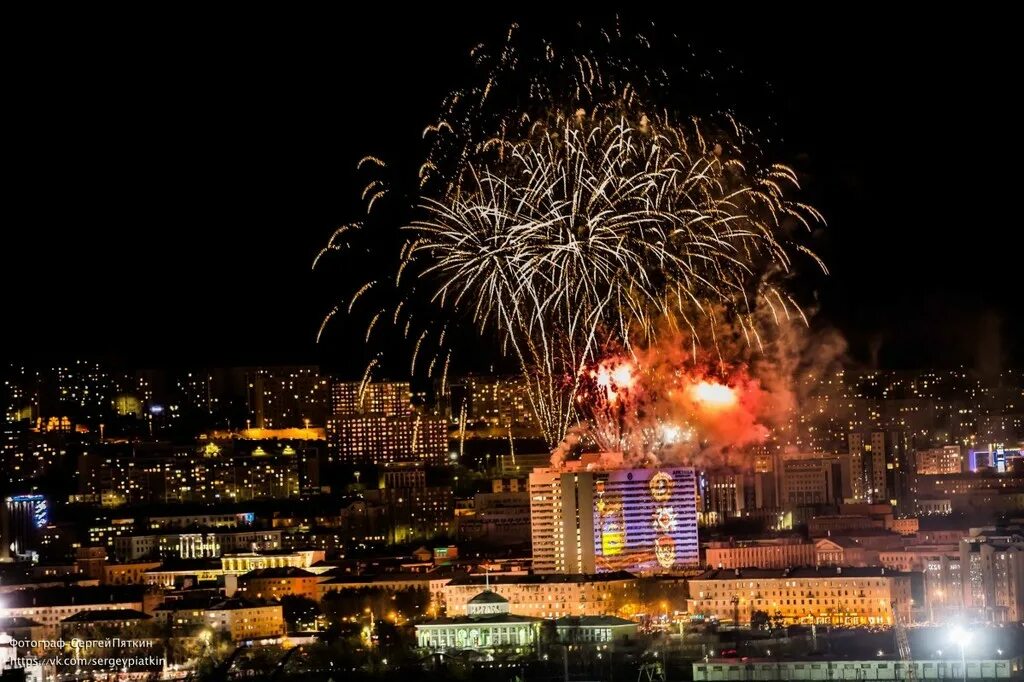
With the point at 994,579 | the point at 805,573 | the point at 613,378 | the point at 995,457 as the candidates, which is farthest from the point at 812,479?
the point at 613,378

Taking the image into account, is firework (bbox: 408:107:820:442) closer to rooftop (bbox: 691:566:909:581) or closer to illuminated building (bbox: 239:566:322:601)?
rooftop (bbox: 691:566:909:581)

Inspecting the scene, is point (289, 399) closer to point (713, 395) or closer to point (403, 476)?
point (403, 476)

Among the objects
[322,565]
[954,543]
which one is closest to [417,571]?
[322,565]

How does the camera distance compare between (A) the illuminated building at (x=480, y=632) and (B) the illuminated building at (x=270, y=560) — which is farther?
(B) the illuminated building at (x=270, y=560)

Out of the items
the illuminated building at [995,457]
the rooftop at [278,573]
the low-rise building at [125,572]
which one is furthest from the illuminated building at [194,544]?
the illuminated building at [995,457]

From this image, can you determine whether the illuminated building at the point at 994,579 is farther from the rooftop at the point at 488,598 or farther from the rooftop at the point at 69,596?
the rooftop at the point at 69,596

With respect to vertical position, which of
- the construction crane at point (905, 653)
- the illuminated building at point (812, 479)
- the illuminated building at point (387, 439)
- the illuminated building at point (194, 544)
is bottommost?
the construction crane at point (905, 653)

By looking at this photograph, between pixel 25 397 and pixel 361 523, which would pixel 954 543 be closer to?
pixel 361 523

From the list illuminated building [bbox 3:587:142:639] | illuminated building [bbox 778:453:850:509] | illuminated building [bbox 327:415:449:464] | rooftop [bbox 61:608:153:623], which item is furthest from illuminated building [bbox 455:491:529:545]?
rooftop [bbox 61:608:153:623]
